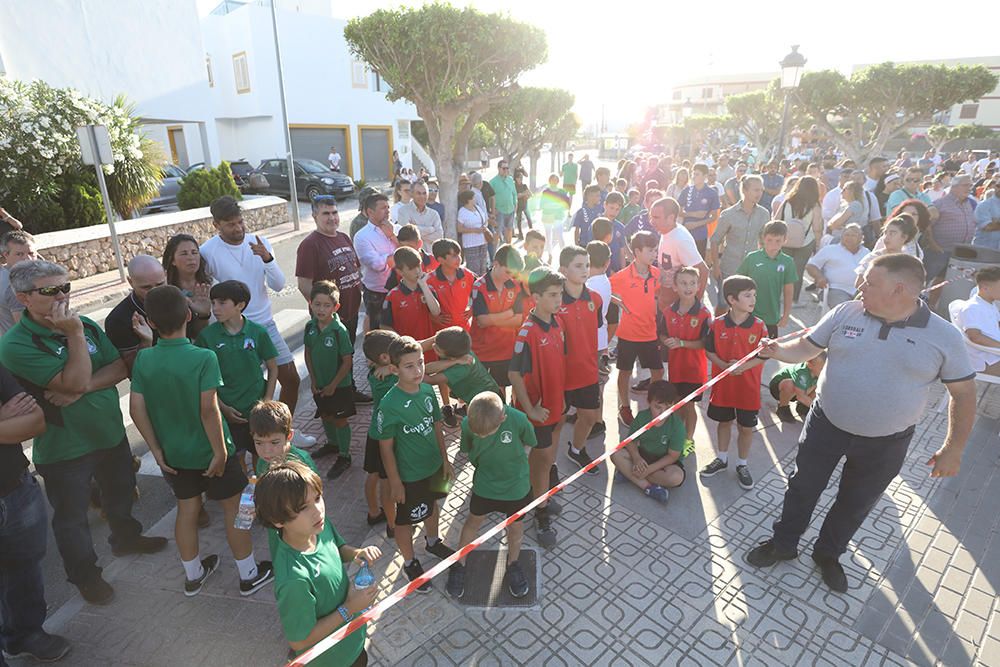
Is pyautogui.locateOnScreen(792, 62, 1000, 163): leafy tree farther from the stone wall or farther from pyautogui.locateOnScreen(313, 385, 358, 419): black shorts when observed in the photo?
pyautogui.locateOnScreen(313, 385, 358, 419): black shorts

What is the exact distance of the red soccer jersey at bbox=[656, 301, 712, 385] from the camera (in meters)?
4.57

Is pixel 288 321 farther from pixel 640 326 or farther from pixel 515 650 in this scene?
pixel 515 650

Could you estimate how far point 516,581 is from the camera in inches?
131

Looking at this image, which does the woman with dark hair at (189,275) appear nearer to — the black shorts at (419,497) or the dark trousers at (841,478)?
the black shorts at (419,497)

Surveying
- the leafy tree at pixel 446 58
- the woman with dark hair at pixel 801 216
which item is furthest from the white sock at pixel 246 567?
the leafy tree at pixel 446 58

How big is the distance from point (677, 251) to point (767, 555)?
11.0 ft

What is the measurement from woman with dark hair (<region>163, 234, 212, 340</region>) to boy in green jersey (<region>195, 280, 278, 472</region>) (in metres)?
0.49

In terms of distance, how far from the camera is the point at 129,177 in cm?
1194

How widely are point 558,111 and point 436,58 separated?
15880mm

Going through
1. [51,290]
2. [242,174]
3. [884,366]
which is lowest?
[242,174]

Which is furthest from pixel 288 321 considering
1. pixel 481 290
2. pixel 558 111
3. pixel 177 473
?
pixel 558 111

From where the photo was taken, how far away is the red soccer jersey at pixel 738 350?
14.0 ft

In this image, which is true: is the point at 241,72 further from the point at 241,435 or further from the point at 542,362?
the point at 542,362

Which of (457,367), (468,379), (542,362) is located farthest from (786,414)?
(457,367)
